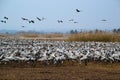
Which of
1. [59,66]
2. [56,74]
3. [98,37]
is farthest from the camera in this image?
[98,37]

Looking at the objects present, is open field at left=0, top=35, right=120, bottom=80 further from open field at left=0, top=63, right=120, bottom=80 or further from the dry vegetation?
the dry vegetation

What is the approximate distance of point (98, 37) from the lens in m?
26.2

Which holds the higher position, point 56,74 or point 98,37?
point 98,37

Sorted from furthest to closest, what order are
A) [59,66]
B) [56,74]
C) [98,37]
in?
[98,37], [59,66], [56,74]

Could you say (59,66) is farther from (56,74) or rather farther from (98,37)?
(98,37)

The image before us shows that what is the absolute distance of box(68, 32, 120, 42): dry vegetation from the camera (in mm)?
25734

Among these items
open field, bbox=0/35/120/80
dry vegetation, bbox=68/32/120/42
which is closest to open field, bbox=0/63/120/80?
open field, bbox=0/35/120/80

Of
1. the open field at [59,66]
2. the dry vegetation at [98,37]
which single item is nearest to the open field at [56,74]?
the open field at [59,66]

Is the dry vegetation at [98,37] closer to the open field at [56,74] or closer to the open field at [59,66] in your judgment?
the open field at [59,66]

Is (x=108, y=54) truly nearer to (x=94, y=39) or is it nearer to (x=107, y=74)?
(x=107, y=74)

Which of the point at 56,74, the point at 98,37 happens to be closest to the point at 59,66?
the point at 56,74

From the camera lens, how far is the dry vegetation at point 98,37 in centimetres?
2573

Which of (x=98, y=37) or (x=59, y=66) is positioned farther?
(x=98, y=37)

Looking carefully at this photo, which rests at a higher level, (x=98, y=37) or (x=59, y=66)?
(x=98, y=37)
